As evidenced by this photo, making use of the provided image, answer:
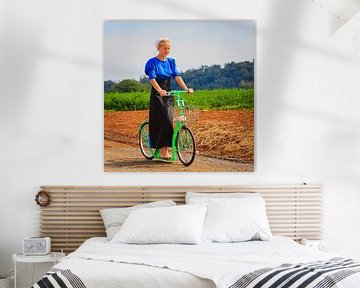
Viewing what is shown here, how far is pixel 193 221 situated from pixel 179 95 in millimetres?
1244

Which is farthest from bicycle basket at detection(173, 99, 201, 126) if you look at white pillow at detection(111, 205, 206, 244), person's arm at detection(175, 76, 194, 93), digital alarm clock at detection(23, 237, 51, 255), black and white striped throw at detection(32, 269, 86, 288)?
black and white striped throw at detection(32, 269, 86, 288)

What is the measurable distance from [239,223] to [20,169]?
6.54 feet

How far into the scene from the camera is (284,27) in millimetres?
6023

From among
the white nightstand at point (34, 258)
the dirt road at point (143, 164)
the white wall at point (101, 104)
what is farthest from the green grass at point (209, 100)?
the white nightstand at point (34, 258)

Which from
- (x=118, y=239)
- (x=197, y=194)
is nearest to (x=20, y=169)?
(x=118, y=239)

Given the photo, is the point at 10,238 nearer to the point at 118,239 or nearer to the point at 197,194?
the point at 118,239

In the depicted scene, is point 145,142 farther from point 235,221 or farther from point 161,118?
point 235,221

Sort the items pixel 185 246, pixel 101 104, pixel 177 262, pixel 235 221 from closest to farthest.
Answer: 1. pixel 177 262
2. pixel 185 246
3. pixel 235 221
4. pixel 101 104

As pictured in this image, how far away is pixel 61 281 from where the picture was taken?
12.6 feet

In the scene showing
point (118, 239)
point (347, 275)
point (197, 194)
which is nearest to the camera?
point (347, 275)

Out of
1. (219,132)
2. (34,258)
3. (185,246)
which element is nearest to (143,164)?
(219,132)

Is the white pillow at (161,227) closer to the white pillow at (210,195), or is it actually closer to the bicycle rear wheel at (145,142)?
the white pillow at (210,195)

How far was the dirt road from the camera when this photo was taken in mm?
5949

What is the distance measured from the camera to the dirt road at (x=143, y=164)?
234 inches
